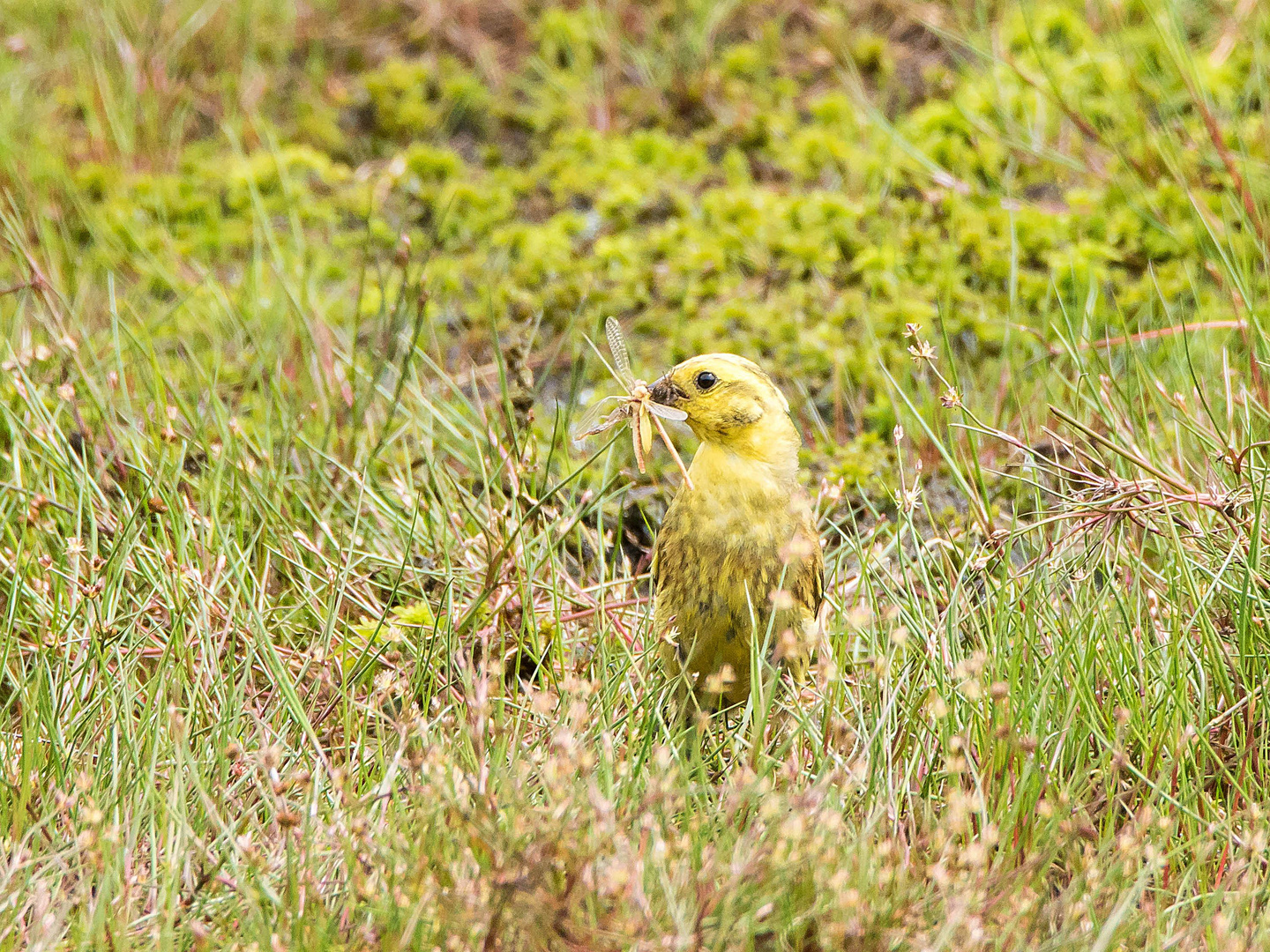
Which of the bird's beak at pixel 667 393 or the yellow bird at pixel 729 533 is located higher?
the bird's beak at pixel 667 393

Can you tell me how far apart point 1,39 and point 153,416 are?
3554mm

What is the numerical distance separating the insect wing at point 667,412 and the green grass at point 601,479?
233mm

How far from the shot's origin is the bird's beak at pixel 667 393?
3277 millimetres

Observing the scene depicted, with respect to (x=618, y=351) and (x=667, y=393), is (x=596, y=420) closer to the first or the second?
(x=618, y=351)

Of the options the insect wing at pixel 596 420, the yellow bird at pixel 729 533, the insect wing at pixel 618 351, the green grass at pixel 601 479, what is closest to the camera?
the green grass at pixel 601 479

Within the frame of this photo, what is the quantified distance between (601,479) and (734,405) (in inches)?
43.8

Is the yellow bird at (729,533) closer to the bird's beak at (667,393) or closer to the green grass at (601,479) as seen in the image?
the bird's beak at (667,393)

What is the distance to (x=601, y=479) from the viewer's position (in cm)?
427

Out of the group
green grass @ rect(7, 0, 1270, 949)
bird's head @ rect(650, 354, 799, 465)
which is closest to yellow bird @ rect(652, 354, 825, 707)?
bird's head @ rect(650, 354, 799, 465)

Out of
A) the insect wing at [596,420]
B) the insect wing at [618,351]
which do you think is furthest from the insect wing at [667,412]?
the insect wing at [618,351]

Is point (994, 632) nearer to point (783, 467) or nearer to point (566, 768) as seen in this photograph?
point (783, 467)

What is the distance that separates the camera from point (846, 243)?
545 centimetres

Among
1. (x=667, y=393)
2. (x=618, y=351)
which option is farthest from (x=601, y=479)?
(x=667, y=393)

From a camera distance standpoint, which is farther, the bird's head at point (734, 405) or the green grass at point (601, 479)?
the bird's head at point (734, 405)
